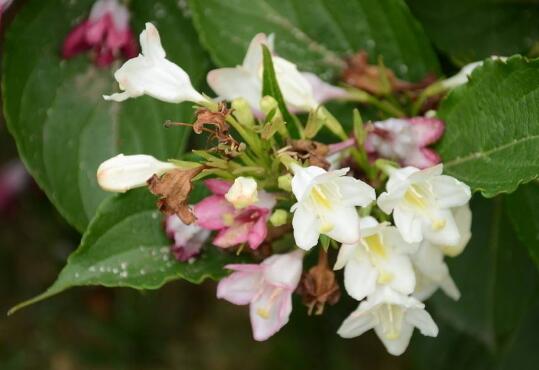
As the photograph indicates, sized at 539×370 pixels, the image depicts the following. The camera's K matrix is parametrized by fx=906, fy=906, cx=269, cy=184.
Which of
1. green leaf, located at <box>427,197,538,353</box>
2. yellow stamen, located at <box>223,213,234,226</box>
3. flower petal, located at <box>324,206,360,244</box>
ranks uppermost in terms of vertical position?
flower petal, located at <box>324,206,360,244</box>

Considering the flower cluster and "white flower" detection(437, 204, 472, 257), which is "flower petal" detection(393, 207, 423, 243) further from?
"white flower" detection(437, 204, 472, 257)

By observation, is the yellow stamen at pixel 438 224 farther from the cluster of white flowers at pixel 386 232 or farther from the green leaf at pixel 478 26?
the green leaf at pixel 478 26

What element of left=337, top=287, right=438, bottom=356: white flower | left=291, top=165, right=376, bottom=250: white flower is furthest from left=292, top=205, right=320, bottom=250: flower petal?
left=337, top=287, right=438, bottom=356: white flower

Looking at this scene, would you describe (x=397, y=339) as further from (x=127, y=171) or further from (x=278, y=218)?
(x=127, y=171)

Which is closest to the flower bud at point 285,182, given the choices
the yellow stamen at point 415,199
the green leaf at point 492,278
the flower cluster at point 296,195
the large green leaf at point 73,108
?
the flower cluster at point 296,195

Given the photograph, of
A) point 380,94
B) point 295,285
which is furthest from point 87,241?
point 380,94

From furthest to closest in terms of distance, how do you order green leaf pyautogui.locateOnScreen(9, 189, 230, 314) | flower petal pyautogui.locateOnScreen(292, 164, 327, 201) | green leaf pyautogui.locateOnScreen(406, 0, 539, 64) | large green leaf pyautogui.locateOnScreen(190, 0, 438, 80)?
green leaf pyautogui.locateOnScreen(406, 0, 539, 64) → large green leaf pyautogui.locateOnScreen(190, 0, 438, 80) → green leaf pyautogui.locateOnScreen(9, 189, 230, 314) → flower petal pyautogui.locateOnScreen(292, 164, 327, 201)

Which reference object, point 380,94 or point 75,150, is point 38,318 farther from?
point 380,94
